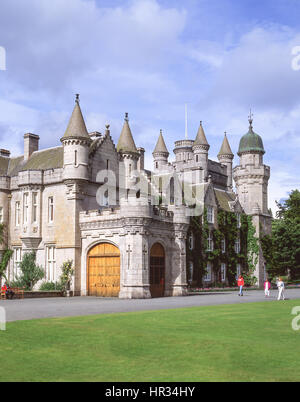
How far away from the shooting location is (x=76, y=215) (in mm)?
36844

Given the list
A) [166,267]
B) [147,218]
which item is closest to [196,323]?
[147,218]

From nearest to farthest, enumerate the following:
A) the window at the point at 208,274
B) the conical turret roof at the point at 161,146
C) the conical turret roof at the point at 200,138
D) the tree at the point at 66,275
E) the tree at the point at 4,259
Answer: the tree at the point at 66,275 < the tree at the point at 4,259 < the window at the point at 208,274 < the conical turret roof at the point at 200,138 < the conical turret roof at the point at 161,146

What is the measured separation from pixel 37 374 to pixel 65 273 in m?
28.6

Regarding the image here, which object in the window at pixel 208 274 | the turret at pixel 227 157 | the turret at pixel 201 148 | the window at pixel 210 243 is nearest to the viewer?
the window at pixel 208 274

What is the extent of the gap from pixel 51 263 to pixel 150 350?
29059 millimetres

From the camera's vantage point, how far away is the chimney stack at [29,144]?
44375mm

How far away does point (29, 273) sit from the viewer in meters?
37.8

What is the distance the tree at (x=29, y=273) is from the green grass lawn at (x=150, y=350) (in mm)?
22063

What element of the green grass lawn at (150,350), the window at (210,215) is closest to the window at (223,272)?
the window at (210,215)

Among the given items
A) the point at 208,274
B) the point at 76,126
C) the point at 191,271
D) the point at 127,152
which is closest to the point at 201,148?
the point at 208,274

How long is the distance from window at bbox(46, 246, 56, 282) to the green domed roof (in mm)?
29824

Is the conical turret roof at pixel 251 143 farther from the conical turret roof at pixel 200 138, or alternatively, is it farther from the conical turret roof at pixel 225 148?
the conical turret roof at pixel 225 148
